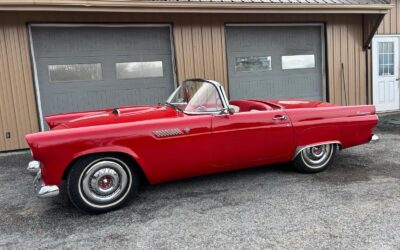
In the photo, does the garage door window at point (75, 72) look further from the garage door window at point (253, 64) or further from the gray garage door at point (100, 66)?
the garage door window at point (253, 64)

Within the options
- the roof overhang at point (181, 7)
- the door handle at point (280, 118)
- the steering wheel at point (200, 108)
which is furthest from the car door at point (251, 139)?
the roof overhang at point (181, 7)

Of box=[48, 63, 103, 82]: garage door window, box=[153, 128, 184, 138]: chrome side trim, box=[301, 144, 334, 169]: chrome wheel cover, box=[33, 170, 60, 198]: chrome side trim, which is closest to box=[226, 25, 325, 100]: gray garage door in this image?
box=[48, 63, 103, 82]: garage door window

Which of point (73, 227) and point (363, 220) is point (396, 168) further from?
point (73, 227)

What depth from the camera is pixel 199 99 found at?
4262 mm

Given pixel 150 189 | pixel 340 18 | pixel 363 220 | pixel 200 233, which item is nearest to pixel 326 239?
pixel 363 220

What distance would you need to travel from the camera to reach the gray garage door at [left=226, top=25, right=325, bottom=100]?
837 centimetres

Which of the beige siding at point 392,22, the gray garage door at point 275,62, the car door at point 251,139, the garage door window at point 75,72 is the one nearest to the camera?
the car door at point 251,139

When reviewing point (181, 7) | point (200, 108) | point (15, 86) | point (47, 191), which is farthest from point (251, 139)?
point (15, 86)

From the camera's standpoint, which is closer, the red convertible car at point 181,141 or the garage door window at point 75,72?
the red convertible car at point 181,141

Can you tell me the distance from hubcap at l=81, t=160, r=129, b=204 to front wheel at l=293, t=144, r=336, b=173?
2273mm

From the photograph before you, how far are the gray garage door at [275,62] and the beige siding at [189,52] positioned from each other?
10.0 inches

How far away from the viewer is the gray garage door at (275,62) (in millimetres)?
8373

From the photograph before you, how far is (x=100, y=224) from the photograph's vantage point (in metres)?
3.49

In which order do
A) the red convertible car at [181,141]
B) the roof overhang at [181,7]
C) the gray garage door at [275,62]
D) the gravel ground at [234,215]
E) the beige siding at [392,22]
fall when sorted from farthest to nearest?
1. the beige siding at [392,22]
2. the gray garage door at [275,62]
3. the roof overhang at [181,7]
4. the red convertible car at [181,141]
5. the gravel ground at [234,215]
